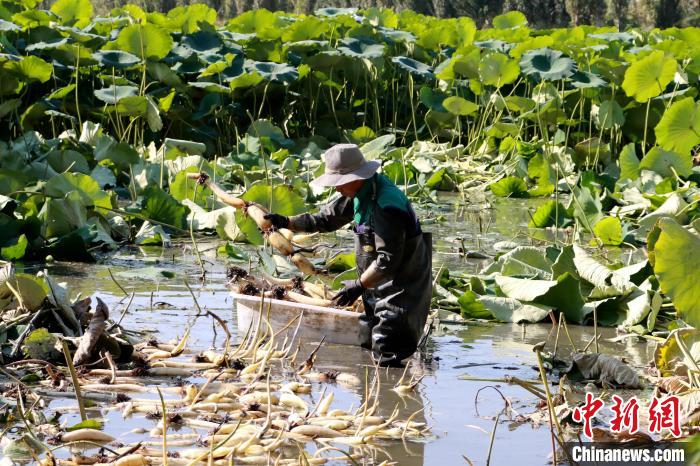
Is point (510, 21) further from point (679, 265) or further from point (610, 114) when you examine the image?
point (679, 265)

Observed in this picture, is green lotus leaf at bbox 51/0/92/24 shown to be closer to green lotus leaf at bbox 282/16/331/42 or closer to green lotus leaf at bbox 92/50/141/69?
green lotus leaf at bbox 92/50/141/69

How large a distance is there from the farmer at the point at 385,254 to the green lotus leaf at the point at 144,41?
5.91m

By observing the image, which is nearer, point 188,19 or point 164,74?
point 164,74

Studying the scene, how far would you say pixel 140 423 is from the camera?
3.72 m

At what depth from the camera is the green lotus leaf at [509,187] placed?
9562mm

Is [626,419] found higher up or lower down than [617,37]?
higher up

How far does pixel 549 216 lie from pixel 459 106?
307 centimetres

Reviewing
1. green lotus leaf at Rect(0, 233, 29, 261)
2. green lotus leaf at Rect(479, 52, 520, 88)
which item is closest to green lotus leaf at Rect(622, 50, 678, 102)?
green lotus leaf at Rect(479, 52, 520, 88)

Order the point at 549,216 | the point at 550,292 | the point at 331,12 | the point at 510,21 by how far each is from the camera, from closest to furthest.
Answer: the point at 550,292
the point at 549,216
the point at 331,12
the point at 510,21

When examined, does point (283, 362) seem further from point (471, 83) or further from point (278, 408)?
point (471, 83)

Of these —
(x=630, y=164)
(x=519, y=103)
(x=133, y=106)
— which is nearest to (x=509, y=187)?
(x=519, y=103)

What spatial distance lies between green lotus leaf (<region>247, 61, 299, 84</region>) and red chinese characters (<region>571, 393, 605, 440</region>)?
22.6ft

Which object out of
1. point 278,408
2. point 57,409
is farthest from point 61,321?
point 278,408

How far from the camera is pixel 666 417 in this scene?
145 inches
